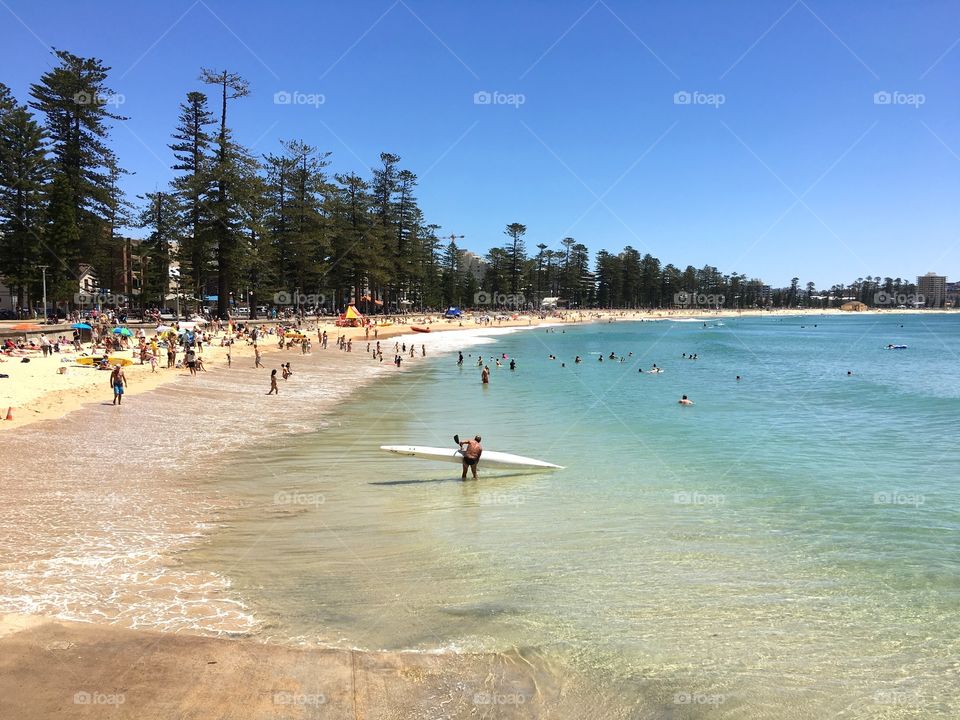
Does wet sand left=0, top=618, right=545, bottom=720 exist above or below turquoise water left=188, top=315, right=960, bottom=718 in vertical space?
above

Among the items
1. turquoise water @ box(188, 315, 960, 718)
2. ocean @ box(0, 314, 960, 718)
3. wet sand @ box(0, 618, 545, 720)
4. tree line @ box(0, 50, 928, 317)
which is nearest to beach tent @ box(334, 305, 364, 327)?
tree line @ box(0, 50, 928, 317)

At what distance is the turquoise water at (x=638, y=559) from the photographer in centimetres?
661

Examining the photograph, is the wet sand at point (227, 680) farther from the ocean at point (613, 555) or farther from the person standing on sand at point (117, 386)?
the person standing on sand at point (117, 386)

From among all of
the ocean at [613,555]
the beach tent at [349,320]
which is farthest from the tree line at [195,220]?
the ocean at [613,555]

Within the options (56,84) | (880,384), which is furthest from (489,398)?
(56,84)

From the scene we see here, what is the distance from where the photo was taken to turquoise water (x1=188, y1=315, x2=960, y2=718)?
661 centimetres

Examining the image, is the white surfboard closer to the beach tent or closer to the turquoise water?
the turquoise water

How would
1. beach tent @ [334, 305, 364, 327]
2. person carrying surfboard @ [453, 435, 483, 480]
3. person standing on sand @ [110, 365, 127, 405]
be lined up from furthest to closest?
beach tent @ [334, 305, 364, 327], person standing on sand @ [110, 365, 127, 405], person carrying surfboard @ [453, 435, 483, 480]

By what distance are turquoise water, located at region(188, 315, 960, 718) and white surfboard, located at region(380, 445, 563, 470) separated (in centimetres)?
38

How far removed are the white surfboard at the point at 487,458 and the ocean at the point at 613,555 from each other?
38cm

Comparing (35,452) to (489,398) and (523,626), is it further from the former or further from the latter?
(489,398)

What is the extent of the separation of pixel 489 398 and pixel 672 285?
173820mm

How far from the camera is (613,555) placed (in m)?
9.61

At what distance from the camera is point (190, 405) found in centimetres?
2086
